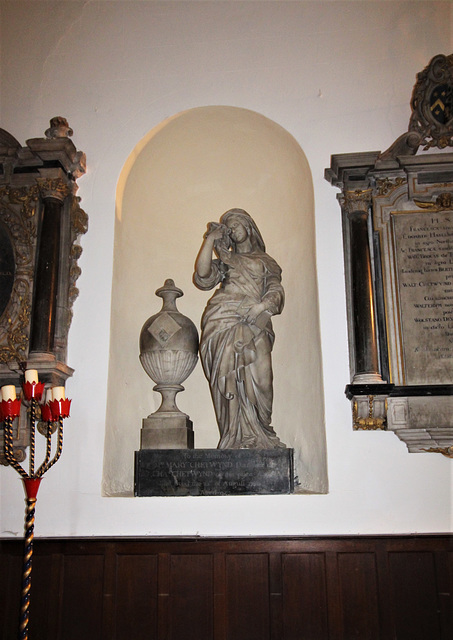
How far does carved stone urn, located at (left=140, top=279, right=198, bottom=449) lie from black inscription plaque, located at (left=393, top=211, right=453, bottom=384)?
1566 mm

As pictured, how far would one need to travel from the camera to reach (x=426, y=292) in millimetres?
4363

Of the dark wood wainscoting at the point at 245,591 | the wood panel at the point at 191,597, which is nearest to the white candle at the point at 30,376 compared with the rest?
the dark wood wainscoting at the point at 245,591

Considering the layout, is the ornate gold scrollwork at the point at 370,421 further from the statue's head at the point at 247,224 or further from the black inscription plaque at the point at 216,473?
the statue's head at the point at 247,224

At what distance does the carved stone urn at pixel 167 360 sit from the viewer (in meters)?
4.37

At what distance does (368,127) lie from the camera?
479 cm

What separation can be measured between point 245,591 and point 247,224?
2.72 meters

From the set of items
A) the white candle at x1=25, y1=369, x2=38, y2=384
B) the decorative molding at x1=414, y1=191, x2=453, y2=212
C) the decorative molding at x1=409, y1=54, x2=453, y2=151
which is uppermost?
the decorative molding at x1=409, y1=54, x2=453, y2=151

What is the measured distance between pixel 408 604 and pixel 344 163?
297 cm

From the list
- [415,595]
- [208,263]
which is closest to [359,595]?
[415,595]

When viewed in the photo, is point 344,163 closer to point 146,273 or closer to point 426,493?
point 146,273

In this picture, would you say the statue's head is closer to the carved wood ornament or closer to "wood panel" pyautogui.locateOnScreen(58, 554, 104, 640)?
the carved wood ornament

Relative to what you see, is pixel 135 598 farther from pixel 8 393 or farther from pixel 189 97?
pixel 189 97

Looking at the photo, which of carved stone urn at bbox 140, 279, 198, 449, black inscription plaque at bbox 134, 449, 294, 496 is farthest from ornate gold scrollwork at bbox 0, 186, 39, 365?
black inscription plaque at bbox 134, 449, 294, 496

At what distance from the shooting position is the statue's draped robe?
14.6ft
